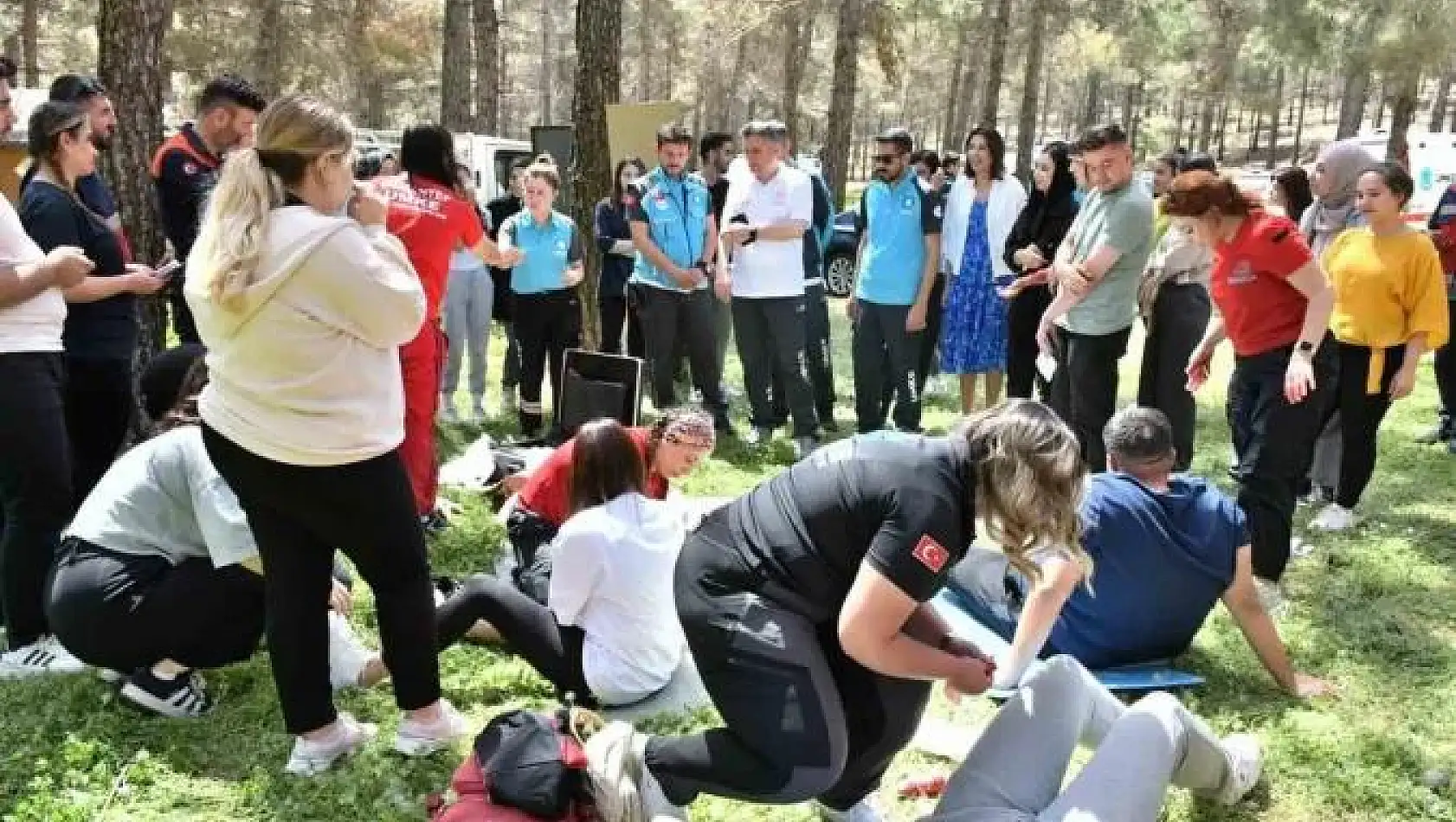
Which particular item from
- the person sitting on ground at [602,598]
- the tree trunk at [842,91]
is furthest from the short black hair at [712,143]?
the tree trunk at [842,91]

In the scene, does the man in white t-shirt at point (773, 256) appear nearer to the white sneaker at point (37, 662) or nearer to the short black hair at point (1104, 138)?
the short black hair at point (1104, 138)

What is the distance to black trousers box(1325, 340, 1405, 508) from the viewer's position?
199 inches

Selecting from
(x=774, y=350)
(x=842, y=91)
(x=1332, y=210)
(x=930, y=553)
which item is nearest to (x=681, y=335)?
(x=774, y=350)

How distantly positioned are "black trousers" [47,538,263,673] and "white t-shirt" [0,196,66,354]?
0.60 metres

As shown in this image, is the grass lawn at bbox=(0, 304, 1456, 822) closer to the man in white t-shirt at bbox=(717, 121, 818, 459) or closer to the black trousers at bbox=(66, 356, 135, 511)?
the black trousers at bbox=(66, 356, 135, 511)

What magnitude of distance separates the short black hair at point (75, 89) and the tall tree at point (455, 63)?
8950 mm

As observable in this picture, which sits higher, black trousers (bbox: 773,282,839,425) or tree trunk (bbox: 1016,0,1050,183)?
tree trunk (bbox: 1016,0,1050,183)

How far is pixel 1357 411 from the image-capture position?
5.05m

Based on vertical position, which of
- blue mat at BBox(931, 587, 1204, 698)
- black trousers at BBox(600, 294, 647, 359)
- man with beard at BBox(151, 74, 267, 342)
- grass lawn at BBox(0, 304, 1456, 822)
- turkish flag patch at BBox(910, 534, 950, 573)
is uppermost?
man with beard at BBox(151, 74, 267, 342)

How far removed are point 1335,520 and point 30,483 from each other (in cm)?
511

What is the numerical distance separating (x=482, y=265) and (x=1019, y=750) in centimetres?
542

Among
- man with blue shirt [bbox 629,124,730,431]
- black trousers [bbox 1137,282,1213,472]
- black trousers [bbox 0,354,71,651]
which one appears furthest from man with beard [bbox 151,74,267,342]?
black trousers [bbox 1137,282,1213,472]

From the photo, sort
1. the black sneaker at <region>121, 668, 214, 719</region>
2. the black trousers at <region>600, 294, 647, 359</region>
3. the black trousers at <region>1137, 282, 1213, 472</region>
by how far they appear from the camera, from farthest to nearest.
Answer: the black trousers at <region>600, 294, 647, 359</region> < the black trousers at <region>1137, 282, 1213, 472</region> < the black sneaker at <region>121, 668, 214, 719</region>

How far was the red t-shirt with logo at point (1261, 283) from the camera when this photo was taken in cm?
395
